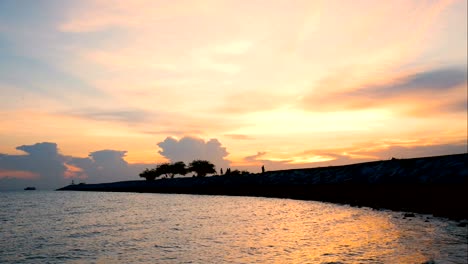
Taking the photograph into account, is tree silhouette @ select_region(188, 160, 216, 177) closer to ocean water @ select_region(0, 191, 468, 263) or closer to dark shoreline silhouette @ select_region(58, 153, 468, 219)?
dark shoreline silhouette @ select_region(58, 153, 468, 219)

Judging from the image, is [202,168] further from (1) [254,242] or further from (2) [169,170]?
(1) [254,242]

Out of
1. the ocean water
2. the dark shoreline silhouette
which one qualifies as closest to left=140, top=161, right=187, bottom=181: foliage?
the dark shoreline silhouette

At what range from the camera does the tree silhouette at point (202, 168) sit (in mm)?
175875

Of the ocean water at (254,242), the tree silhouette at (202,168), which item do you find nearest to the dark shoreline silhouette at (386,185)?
the ocean water at (254,242)

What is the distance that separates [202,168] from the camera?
17612cm

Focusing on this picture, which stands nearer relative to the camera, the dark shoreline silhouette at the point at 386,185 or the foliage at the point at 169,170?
the dark shoreline silhouette at the point at 386,185

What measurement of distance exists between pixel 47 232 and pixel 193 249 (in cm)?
1661

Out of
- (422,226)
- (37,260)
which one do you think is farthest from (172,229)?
(422,226)

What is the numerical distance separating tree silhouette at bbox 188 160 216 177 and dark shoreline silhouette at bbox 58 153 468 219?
75788 mm

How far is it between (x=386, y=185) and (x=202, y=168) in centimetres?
13108

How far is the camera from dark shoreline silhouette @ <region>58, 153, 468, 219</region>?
119 feet

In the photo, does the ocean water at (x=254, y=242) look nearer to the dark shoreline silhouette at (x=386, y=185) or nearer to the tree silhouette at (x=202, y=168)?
the dark shoreline silhouette at (x=386, y=185)

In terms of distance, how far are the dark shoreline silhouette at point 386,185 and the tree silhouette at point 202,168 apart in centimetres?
7579

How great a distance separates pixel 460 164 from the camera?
133ft
